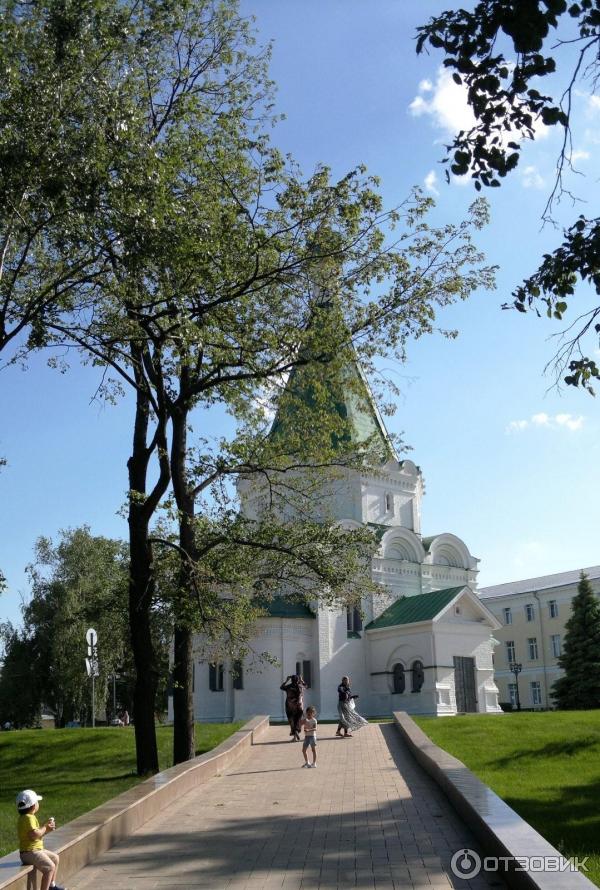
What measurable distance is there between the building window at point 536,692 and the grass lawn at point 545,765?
32400 mm

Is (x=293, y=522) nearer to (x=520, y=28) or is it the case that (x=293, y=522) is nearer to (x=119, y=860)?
(x=119, y=860)

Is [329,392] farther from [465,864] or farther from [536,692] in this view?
[536,692]

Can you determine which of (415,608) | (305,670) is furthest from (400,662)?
(305,670)

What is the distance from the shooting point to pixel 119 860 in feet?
24.6

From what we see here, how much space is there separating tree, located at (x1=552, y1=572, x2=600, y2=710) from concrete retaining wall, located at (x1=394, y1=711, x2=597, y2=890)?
99.7ft

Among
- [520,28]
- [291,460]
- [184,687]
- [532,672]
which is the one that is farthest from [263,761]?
[532,672]

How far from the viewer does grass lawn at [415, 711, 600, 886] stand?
A: 8.55 metres

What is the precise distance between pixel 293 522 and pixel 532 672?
41.2 metres

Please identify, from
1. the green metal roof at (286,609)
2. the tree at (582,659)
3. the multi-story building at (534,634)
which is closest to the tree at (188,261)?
the green metal roof at (286,609)

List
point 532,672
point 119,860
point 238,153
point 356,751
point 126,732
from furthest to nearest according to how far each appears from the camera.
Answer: point 532,672, point 126,732, point 356,751, point 238,153, point 119,860

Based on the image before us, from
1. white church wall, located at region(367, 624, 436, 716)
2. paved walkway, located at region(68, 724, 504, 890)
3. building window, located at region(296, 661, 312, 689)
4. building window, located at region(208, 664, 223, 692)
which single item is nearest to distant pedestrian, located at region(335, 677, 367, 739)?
paved walkway, located at region(68, 724, 504, 890)

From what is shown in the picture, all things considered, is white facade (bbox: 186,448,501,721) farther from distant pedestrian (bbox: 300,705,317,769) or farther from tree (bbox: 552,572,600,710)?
distant pedestrian (bbox: 300,705,317,769)

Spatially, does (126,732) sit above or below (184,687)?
below

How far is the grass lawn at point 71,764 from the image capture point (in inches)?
541
